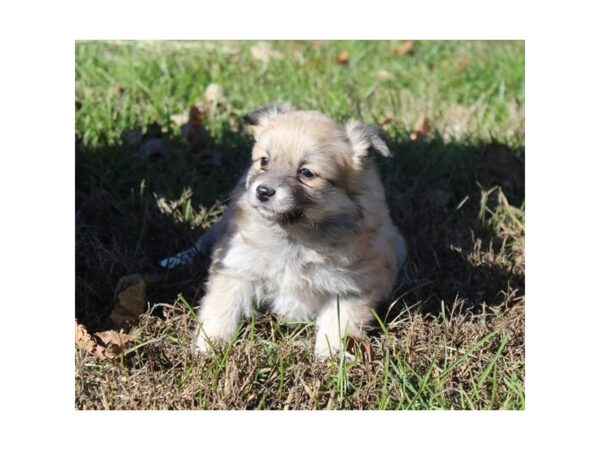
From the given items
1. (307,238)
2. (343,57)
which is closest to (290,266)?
(307,238)

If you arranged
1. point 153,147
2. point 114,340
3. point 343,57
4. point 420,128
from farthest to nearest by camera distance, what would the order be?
point 343,57 < point 420,128 < point 153,147 < point 114,340

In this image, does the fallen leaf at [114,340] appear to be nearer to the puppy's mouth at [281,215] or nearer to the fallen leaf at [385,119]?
the puppy's mouth at [281,215]

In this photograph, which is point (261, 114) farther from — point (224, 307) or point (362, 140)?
point (224, 307)

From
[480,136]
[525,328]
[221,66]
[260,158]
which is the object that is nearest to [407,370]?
[525,328]

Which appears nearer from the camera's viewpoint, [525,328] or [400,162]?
[525,328]

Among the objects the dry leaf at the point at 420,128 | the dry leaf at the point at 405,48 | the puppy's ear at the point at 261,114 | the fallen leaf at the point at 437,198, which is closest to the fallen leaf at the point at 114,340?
the puppy's ear at the point at 261,114

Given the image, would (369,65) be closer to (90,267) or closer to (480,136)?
(480,136)
